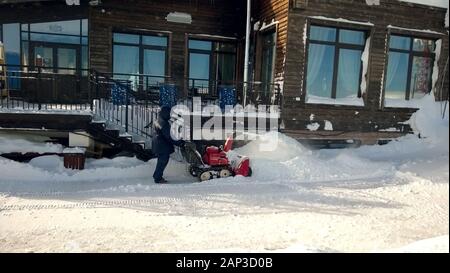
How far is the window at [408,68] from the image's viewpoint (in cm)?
1172

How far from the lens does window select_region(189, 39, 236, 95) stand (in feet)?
43.5

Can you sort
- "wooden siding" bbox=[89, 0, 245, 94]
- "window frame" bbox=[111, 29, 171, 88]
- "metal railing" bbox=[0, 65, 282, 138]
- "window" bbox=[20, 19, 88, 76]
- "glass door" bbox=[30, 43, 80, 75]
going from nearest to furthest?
"metal railing" bbox=[0, 65, 282, 138] → "wooden siding" bbox=[89, 0, 245, 94] → "window frame" bbox=[111, 29, 171, 88] → "window" bbox=[20, 19, 88, 76] → "glass door" bbox=[30, 43, 80, 75]

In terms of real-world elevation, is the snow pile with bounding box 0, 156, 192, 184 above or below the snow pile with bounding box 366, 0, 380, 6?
below

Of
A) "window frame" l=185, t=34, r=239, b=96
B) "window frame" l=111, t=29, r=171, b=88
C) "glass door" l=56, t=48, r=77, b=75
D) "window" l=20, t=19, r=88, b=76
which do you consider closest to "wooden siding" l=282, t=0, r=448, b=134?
"window frame" l=185, t=34, r=239, b=96

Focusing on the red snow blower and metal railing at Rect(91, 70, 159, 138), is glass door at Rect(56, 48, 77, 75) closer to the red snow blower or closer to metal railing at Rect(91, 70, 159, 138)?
metal railing at Rect(91, 70, 159, 138)

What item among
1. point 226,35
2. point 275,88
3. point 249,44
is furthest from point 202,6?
point 275,88

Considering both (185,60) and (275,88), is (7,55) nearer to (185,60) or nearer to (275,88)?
(185,60)

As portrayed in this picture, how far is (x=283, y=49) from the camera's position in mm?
10273

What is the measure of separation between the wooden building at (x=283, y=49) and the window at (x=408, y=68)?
0.11 feet

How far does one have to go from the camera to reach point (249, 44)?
1275 centimetres

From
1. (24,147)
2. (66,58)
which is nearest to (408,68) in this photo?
(24,147)

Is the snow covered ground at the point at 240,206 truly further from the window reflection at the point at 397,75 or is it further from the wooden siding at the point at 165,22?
the wooden siding at the point at 165,22

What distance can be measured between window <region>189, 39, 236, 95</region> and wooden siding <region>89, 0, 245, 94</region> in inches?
17.3
